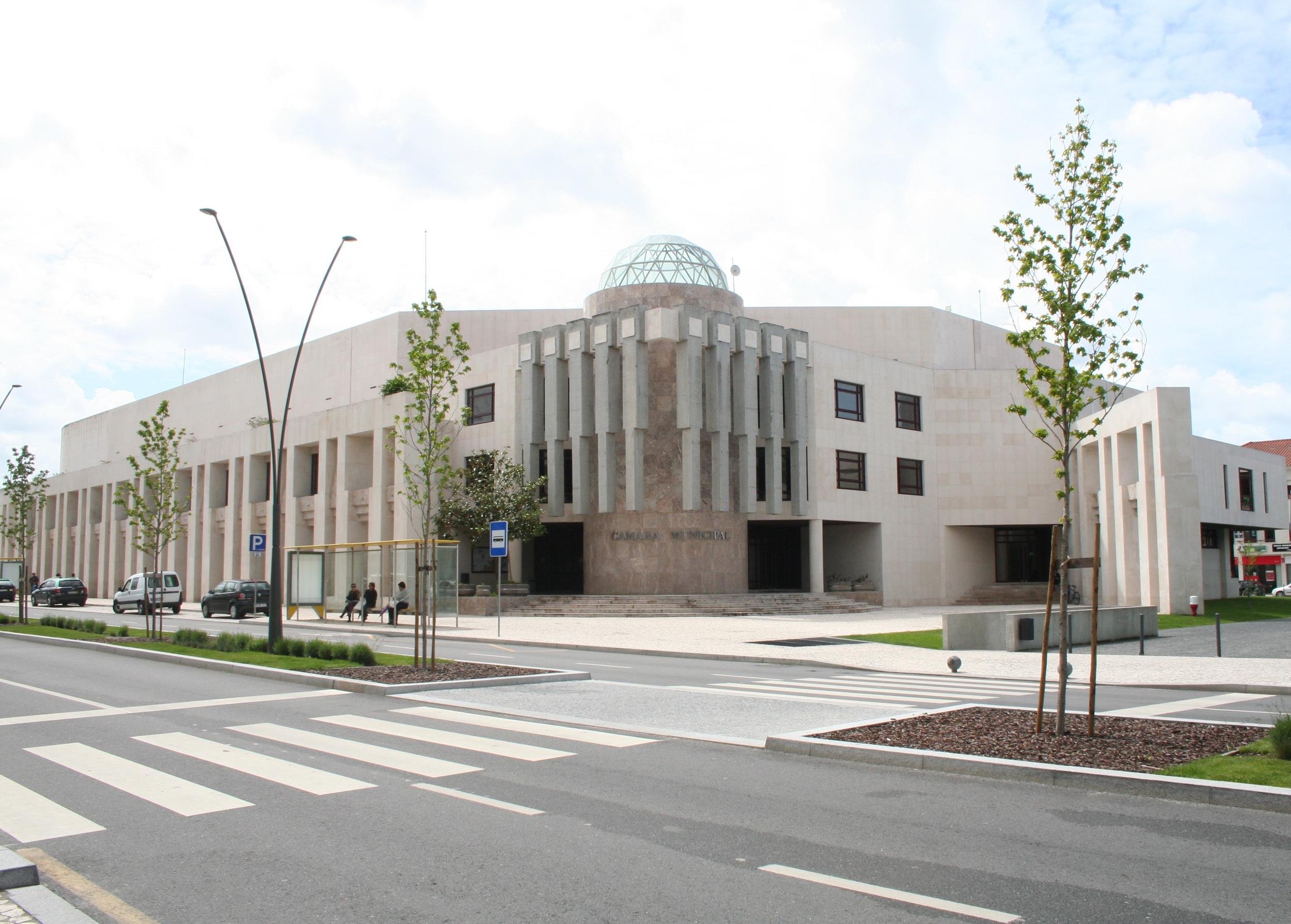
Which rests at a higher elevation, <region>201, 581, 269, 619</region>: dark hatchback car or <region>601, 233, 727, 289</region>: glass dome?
<region>601, 233, 727, 289</region>: glass dome

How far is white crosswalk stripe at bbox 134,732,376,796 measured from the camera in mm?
7707

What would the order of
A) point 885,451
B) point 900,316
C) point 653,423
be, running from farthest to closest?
point 900,316, point 885,451, point 653,423

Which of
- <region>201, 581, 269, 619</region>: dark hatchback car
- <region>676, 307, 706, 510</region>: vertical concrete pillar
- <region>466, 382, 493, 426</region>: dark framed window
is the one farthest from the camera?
<region>466, 382, 493, 426</region>: dark framed window

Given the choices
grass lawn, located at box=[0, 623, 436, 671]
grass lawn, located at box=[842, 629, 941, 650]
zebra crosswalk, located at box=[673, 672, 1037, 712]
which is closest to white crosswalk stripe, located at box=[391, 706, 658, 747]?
zebra crosswalk, located at box=[673, 672, 1037, 712]

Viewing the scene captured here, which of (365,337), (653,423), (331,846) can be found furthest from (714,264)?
(331,846)

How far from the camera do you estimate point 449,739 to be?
9.98m

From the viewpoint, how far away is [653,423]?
139ft

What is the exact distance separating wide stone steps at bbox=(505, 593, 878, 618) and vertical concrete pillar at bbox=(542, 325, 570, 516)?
4.81m

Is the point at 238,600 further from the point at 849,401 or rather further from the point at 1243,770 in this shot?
the point at 1243,770

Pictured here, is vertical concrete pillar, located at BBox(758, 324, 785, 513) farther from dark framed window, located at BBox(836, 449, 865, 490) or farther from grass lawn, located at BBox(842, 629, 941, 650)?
grass lawn, located at BBox(842, 629, 941, 650)

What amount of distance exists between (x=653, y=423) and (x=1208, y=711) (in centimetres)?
3119

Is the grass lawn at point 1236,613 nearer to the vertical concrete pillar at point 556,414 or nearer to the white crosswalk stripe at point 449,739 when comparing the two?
the white crosswalk stripe at point 449,739

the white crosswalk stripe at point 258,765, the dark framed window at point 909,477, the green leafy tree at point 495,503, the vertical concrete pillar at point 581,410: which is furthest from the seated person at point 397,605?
the dark framed window at point 909,477

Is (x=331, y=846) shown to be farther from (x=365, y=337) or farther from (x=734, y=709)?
(x=365, y=337)
